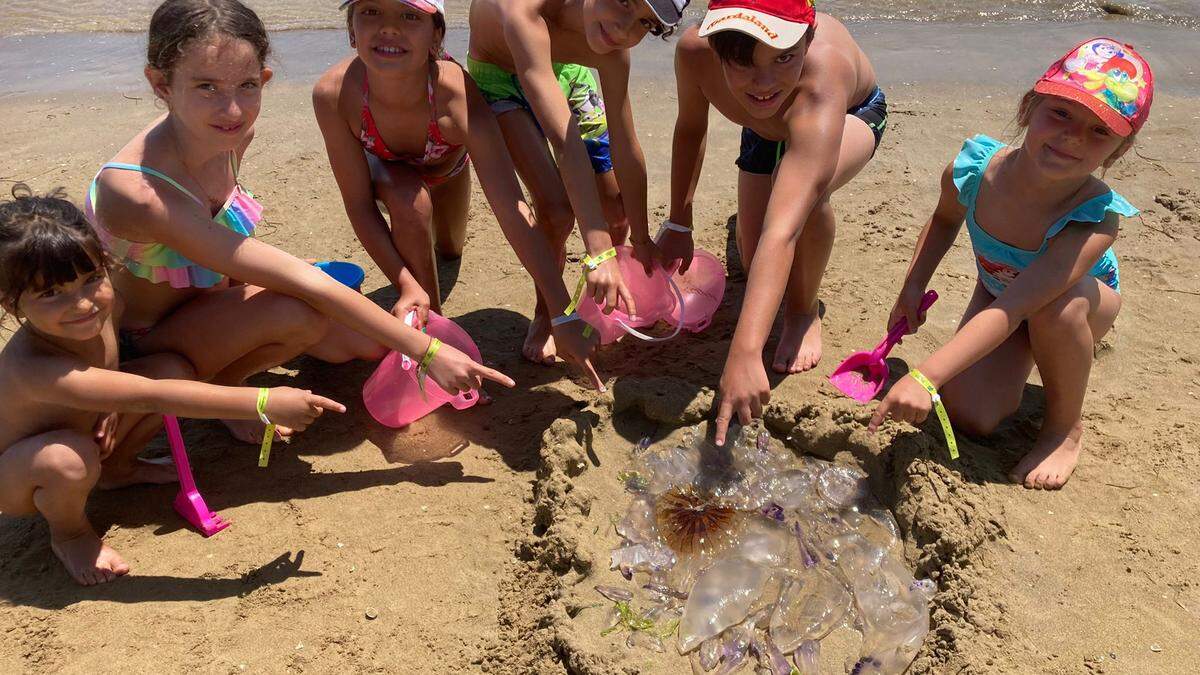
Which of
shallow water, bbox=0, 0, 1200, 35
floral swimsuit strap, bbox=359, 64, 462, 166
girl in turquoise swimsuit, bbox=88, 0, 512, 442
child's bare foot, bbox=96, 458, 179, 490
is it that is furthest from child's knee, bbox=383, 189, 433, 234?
shallow water, bbox=0, 0, 1200, 35

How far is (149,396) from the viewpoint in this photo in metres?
2.54

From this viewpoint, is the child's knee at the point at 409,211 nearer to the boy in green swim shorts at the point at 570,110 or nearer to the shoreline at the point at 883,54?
the boy in green swim shorts at the point at 570,110

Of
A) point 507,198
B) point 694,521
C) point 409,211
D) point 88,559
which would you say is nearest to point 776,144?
point 507,198

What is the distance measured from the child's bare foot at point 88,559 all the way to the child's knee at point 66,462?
0.58 ft

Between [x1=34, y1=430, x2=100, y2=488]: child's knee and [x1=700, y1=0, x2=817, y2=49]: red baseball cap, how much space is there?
81.1 inches

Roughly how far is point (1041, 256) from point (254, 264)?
2.31 meters

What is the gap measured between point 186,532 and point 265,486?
265 mm

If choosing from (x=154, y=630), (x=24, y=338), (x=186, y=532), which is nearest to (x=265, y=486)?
(x=186, y=532)

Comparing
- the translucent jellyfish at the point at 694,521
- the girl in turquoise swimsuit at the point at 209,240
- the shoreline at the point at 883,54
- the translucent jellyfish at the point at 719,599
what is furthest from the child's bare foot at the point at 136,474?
the shoreline at the point at 883,54

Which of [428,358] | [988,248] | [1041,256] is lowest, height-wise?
[428,358]

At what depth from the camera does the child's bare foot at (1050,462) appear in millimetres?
2844

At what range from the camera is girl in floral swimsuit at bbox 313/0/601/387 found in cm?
310

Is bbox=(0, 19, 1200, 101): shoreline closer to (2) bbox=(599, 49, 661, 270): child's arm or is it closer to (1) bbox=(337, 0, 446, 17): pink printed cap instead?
(2) bbox=(599, 49, 661, 270): child's arm

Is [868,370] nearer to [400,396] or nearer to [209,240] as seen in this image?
[400,396]
